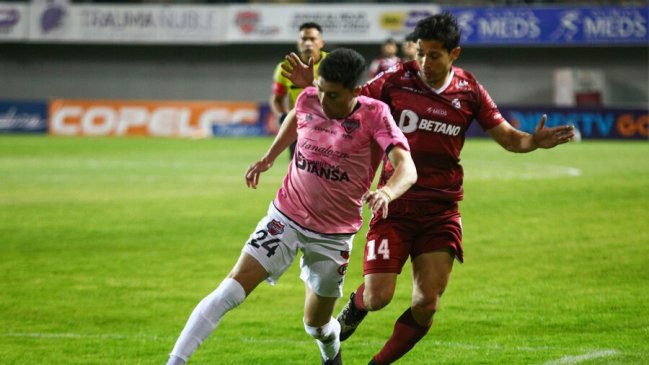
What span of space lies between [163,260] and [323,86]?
6656 mm

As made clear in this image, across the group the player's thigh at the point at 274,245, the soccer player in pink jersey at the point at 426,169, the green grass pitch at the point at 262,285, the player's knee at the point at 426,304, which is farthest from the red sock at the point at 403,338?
the player's thigh at the point at 274,245

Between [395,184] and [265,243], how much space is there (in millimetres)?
917

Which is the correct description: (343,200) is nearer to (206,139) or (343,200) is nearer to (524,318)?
(524,318)

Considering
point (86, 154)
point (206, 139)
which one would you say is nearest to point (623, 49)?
point (206, 139)

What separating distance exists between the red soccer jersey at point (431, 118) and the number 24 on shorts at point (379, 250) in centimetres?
34

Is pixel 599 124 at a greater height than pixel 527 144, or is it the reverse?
pixel 527 144

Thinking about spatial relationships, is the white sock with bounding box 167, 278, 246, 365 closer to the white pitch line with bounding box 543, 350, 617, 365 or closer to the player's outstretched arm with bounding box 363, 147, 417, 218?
the player's outstretched arm with bounding box 363, 147, 417, 218

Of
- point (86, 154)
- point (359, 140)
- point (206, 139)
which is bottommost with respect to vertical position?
point (206, 139)

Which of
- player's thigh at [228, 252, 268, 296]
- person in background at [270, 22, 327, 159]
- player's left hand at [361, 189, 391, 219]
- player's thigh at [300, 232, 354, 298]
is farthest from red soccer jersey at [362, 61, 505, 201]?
person in background at [270, 22, 327, 159]

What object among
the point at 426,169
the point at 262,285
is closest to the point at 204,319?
the point at 426,169

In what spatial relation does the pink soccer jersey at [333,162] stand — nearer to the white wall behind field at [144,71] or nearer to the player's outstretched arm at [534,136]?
the player's outstretched arm at [534,136]

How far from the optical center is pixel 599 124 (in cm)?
3550

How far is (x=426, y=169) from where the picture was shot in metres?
6.88

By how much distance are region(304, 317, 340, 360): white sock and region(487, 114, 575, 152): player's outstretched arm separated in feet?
5.32
